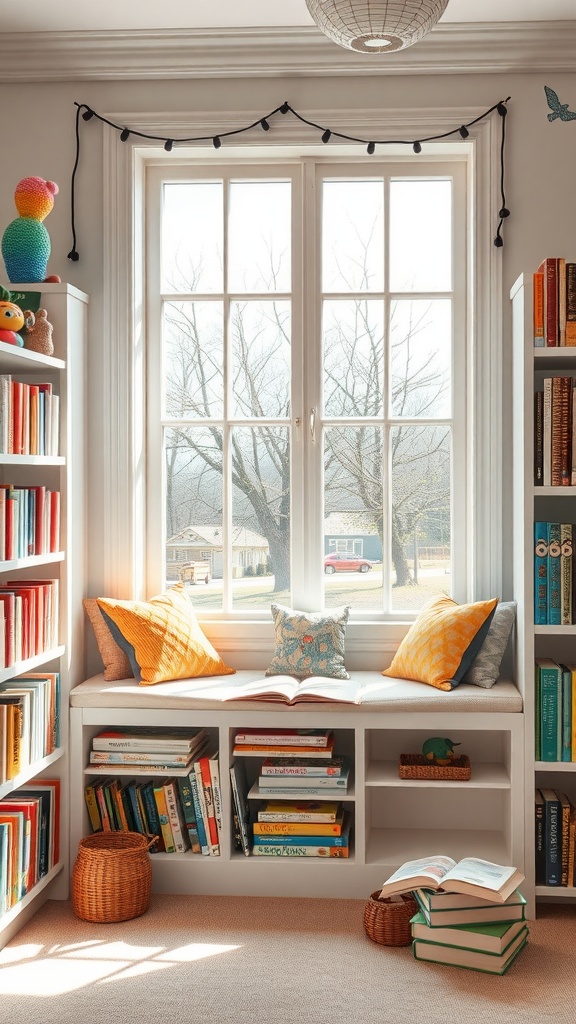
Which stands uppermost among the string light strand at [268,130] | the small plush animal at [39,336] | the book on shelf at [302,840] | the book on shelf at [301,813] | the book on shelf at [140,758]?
the string light strand at [268,130]

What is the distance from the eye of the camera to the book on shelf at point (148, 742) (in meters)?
2.89

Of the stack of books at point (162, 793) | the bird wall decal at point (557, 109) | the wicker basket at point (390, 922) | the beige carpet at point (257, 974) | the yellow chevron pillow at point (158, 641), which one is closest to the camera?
the beige carpet at point (257, 974)

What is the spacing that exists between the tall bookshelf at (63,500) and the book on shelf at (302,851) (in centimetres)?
64

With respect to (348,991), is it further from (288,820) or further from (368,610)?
(368,610)

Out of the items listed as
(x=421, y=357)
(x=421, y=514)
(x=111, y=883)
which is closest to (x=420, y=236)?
A: (x=421, y=357)

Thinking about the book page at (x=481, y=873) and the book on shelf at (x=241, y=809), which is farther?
the book on shelf at (x=241, y=809)

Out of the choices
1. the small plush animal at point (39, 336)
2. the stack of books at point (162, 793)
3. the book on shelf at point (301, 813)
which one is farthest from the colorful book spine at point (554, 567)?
the small plush animal at point (39, 336)

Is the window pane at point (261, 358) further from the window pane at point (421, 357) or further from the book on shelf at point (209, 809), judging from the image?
the book on shelf at point (209, 809)

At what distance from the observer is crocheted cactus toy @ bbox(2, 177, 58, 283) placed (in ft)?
9.56

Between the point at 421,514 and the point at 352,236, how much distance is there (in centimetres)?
105

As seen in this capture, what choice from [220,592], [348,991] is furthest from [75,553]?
[348,991]

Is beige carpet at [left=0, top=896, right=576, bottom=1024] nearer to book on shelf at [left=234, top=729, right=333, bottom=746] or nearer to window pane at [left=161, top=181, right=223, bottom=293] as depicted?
book on shelf at [left=234, top=729, right=333, bottom=746]

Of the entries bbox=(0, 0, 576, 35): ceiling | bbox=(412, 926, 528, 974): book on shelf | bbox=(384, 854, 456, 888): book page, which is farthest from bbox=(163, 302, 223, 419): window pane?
bbox=(412, 926, 528, 974): book on shelf

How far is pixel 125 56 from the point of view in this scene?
10.5ft
